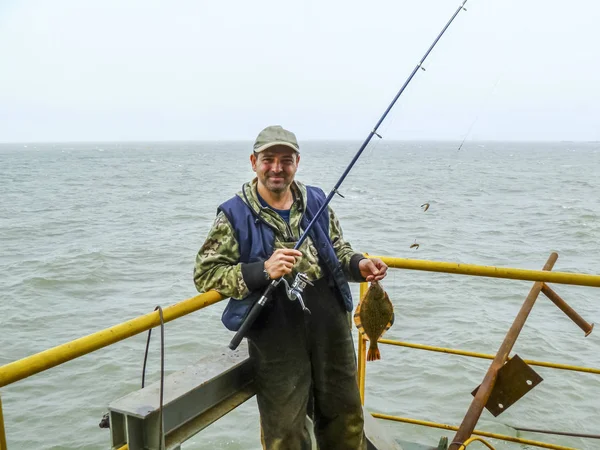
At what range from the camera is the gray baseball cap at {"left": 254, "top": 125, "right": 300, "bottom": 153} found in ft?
9.45

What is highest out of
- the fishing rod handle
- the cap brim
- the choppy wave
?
the cap brim

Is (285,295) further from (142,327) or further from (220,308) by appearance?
(220,308)

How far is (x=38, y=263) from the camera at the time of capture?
17.5 m

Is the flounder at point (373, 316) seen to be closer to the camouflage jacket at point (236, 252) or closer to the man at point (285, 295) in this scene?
the man at point (285, 295)

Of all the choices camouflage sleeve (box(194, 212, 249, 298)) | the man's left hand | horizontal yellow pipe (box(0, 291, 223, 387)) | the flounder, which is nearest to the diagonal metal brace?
the flounder

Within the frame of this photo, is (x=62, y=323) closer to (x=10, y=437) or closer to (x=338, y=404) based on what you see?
(x=10, y=437)

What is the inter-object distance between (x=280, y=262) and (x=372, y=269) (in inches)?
25.9

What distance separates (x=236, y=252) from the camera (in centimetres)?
287

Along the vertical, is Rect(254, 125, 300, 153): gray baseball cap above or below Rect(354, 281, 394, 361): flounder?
above

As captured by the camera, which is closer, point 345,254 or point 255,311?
point 255,311

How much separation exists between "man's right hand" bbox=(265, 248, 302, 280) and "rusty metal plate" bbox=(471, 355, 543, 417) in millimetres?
1791

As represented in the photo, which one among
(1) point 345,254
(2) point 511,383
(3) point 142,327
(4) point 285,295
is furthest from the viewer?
(2) point 511,383

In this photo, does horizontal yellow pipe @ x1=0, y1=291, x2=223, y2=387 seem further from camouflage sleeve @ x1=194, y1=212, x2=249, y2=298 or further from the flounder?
the flounder

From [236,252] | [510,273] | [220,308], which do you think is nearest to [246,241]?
[236,252]
